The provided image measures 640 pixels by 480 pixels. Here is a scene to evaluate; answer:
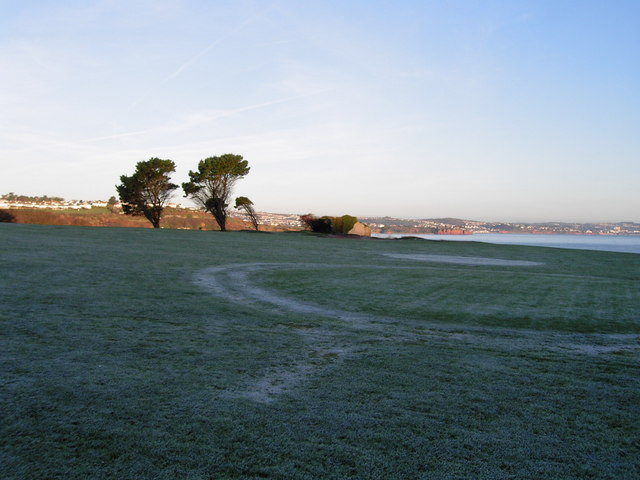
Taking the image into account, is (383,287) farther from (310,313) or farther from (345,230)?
(345,230)

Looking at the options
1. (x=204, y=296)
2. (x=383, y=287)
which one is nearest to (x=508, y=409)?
(x=204, y=296)

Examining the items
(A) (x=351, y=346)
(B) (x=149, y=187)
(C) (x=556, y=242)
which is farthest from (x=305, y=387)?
(C) (x=556, y=242)

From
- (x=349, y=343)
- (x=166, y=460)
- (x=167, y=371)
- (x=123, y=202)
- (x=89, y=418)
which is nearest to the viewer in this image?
A: (x=166, y=460)

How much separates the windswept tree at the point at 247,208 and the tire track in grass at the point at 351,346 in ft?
112

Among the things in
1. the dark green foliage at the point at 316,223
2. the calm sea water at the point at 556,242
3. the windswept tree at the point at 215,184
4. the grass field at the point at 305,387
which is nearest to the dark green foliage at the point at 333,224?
the dark green foliage at the point at 316,223

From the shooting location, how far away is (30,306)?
614cm

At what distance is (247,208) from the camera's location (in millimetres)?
42719

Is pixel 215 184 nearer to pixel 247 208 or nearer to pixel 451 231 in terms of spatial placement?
pixel 247 208

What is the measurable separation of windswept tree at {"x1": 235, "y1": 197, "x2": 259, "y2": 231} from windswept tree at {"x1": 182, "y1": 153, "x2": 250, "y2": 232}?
4.06ft

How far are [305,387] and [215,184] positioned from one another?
133ft

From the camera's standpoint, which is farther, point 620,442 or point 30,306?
point 30,306

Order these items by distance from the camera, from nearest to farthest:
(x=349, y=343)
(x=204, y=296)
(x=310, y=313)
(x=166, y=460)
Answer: (x=166, y=460) → (x=349, y=343) → (x=310, y=313) → (x=204, y=296)

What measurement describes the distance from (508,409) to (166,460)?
232 centimetres

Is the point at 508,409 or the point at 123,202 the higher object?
the point at 123,202
